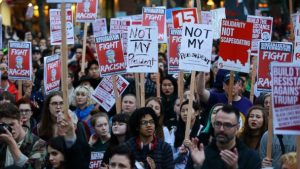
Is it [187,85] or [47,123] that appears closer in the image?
[47,123]

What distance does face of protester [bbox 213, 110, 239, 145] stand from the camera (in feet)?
23.7

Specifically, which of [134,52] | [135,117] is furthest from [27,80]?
[135,117]

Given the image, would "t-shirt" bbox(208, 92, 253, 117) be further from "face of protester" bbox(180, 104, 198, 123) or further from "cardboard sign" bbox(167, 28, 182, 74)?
"cardboard sign" bbox(167, 28, 182, 74)

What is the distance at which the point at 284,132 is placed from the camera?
25.0 ft

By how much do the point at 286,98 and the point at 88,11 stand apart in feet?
36.4

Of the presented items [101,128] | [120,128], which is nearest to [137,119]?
[120,128]

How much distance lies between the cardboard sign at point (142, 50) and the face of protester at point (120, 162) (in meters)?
4.81

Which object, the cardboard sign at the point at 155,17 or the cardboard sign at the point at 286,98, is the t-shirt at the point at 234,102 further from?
the cardboard sign at the point at 286,98

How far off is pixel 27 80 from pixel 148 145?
5.70 m

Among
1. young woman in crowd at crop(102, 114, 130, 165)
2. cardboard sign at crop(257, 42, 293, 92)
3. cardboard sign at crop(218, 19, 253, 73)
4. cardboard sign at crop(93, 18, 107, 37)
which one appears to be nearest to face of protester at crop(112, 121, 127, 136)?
young woman in crowd at crop(102, 114, 130, 165)

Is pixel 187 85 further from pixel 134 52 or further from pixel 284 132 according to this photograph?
pixel 284 132

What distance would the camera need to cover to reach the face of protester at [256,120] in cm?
977

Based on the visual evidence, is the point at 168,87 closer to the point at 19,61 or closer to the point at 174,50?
the point at 174,50

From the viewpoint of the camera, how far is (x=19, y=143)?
853cm
